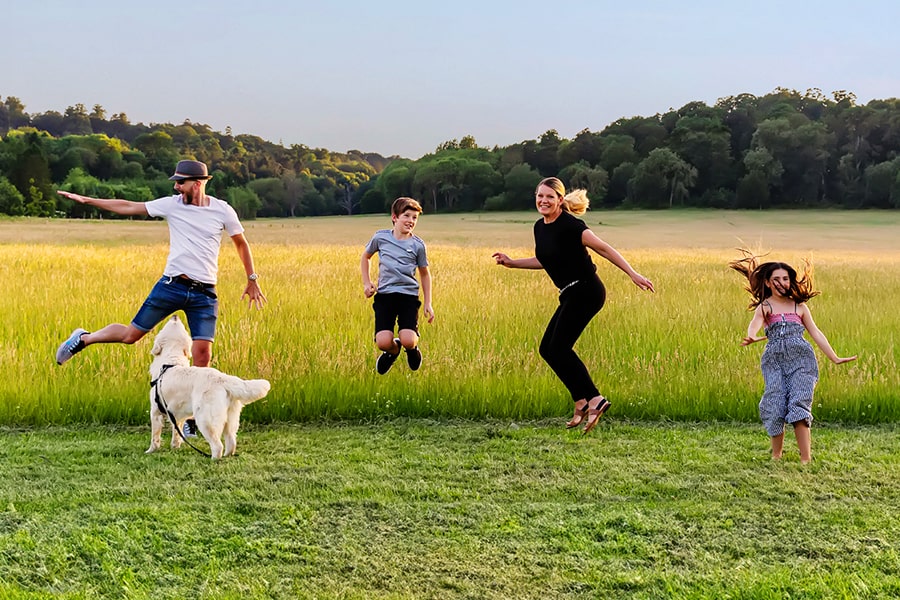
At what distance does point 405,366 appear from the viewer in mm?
8797

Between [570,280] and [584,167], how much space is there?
8438cm

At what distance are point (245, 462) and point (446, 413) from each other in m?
2.42

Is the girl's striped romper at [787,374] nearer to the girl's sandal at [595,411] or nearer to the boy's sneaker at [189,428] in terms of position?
the girl's sandal at [595,411]

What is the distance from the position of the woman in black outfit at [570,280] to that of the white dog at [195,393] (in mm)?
2609

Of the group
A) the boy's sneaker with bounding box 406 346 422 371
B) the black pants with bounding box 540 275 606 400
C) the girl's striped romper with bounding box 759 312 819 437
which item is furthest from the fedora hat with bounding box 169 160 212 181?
the girl's striped romper with bounding box 759 312 819 437

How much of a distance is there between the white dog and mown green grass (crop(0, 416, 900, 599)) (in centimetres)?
22

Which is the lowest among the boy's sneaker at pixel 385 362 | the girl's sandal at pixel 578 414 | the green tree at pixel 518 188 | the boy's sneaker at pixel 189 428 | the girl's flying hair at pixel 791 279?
the boy's sneaker at pixel 189 428

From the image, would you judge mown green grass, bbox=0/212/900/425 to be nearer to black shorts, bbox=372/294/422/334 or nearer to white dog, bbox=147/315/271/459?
black shorts, bbox=372/294/422/334

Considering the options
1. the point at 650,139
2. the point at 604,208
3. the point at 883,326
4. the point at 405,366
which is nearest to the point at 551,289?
the point at 883,326

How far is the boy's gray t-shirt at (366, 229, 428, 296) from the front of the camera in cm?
772

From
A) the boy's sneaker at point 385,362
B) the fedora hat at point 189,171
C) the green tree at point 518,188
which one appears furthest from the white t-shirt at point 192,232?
the green tree at point 518,188

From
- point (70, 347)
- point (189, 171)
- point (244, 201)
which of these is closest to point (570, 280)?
point (189, 171)

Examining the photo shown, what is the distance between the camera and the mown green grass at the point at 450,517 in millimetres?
3979

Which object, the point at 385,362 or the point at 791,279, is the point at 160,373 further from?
the point at 791,279
